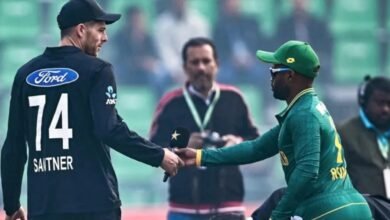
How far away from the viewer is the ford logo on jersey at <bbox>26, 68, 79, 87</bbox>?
7.96 metres

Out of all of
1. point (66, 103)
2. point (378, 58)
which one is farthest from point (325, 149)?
point (378, 58)

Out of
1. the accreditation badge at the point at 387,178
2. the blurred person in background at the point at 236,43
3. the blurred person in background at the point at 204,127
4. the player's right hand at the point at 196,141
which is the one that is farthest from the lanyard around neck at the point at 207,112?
the blurred person in background at the point at 236,43

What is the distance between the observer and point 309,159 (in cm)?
743

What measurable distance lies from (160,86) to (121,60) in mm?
679

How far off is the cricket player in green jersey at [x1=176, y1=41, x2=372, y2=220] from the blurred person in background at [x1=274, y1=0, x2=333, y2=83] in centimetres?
1183

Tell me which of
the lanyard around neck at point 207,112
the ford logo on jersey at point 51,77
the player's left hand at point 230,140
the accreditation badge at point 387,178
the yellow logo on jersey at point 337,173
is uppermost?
the ford logo on jersey at point 51,77

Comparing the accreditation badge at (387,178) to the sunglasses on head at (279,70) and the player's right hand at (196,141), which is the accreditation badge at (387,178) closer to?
the player's right hand at (196,141)

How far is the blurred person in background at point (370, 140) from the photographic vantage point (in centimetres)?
1004

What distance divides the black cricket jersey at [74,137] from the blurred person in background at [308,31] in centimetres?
1176

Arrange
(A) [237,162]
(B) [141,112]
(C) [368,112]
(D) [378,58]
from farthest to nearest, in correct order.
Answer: (D) [378,58] < (B) [141,112] < (C) [368,112] < (A) [237,162]

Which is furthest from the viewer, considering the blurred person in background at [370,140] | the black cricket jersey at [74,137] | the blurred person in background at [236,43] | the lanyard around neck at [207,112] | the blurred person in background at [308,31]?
the blurred person in background at [308,31]

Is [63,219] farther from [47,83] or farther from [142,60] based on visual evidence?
[142,60]

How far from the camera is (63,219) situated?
7922 mm

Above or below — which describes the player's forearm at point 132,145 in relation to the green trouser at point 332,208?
above
